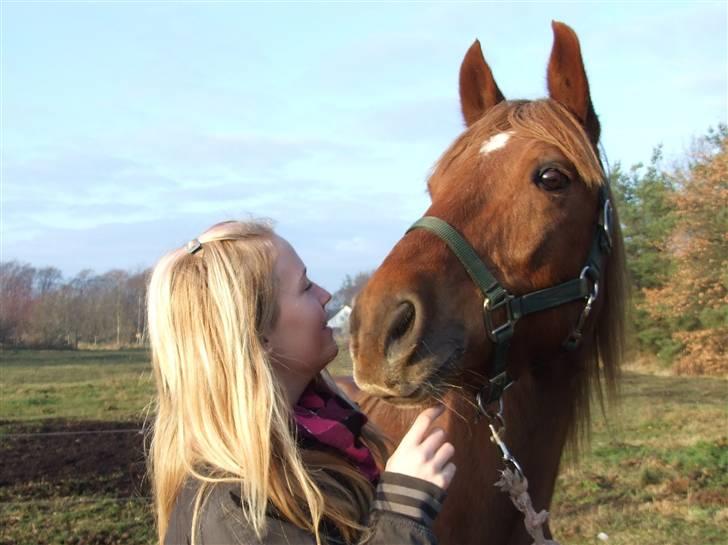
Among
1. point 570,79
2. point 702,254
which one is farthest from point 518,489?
point 702,254

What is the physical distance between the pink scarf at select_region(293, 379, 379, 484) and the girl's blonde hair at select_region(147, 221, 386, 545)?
4 cm

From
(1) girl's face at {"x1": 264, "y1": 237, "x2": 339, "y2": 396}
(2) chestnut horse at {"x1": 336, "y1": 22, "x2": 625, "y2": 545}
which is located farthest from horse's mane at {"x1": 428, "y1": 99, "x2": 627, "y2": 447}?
(1) girl's face at {"x1": 264, "y1": 237, "x2": 339, "y2": 396}

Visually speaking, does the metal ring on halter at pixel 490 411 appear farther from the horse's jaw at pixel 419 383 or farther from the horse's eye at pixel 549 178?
the horse's eye at pixel 549 178

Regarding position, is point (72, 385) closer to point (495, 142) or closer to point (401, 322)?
point (495, 142)

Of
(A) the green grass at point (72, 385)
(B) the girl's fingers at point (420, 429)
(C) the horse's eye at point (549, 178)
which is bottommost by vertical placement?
(A) the green grass at point (72, 385)

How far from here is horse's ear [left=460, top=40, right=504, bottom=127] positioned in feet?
8.73

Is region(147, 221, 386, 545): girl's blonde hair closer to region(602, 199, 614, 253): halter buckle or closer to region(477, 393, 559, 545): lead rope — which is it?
region(477, 393, 559, 545): lead rope

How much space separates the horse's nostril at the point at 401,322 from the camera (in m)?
1.78

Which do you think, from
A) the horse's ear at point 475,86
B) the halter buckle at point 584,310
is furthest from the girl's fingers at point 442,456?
the horse's ear at point 475,86

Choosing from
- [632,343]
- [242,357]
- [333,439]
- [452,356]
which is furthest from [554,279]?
[242,357]

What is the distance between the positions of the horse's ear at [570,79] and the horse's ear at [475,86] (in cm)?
30

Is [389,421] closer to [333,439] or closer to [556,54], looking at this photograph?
[333,439]

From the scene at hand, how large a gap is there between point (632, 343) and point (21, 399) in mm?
10642

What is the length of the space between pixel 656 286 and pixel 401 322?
58.9 ft
